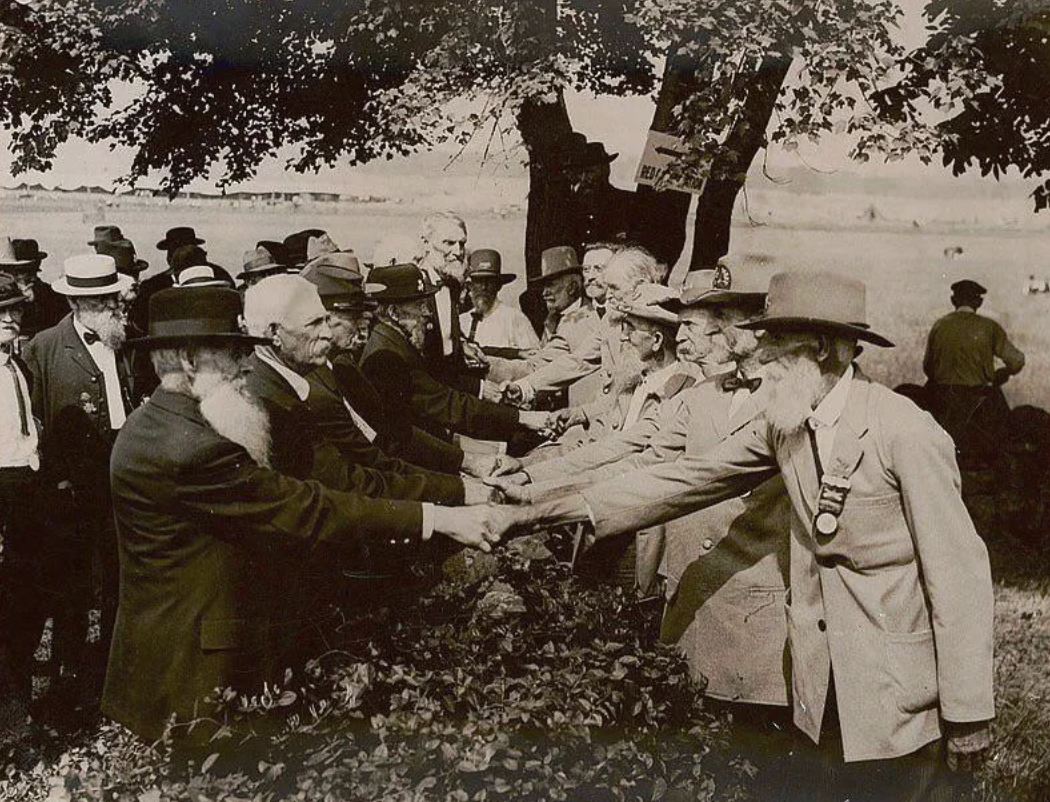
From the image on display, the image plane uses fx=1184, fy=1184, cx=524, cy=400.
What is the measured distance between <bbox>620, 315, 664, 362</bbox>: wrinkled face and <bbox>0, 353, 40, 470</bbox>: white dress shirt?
276cm

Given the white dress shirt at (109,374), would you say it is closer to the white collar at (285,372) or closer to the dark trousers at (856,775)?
the white collar at (285,372)

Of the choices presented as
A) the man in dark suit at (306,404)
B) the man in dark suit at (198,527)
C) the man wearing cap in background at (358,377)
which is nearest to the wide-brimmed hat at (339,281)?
the man wearing cap in background at (358,377)

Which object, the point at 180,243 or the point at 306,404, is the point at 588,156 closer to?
the point at 306,404

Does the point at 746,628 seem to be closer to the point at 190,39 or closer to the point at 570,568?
the point at 570,568

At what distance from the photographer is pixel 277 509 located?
15.3 ft

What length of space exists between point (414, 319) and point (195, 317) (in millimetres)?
1346

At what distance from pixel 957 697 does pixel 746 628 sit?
933 mm

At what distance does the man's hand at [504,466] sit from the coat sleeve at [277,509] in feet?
2.24

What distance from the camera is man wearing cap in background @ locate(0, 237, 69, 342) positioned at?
529 cm

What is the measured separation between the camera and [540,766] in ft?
15.1

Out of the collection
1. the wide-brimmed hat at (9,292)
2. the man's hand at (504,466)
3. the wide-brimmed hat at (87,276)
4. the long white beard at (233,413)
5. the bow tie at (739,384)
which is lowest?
the man's hand at (504,466)

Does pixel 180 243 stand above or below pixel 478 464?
above

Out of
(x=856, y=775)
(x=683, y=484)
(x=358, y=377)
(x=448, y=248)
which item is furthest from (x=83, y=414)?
(x=856, y=775)

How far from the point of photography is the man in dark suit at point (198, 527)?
445 cm
